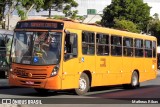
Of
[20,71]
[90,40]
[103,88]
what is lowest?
[103,88]

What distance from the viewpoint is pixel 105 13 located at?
7681cm

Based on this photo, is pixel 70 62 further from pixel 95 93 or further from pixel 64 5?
pixel 64 5

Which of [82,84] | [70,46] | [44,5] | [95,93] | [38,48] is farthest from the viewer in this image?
[44,5]

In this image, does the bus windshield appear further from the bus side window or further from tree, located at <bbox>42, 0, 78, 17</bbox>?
tree, located at <bbox>42, 0, 78, 17</bbox>

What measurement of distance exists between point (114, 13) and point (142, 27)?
17.7ft

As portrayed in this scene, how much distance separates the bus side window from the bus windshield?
0.34 metres

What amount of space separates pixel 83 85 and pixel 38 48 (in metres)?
2.54

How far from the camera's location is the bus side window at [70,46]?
16.3 meters

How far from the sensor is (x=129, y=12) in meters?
74.2

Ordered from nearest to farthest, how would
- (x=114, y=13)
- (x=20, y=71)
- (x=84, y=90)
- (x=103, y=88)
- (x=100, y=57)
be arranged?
1. (x=20, y=71)
2. (x=84, y=90)
3. (x=100, y=57)
4. (x=103, y=88)
5. (x=114, y=13)

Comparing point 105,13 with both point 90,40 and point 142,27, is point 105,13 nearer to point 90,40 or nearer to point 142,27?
point 142,27

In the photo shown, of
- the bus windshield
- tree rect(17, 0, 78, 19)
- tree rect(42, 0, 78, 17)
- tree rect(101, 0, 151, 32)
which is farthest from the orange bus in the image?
tree rect(101, 0, 151, 32)

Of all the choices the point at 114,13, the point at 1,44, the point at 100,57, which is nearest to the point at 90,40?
the point at 100,57

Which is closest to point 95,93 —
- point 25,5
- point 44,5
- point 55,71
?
point 55,71
